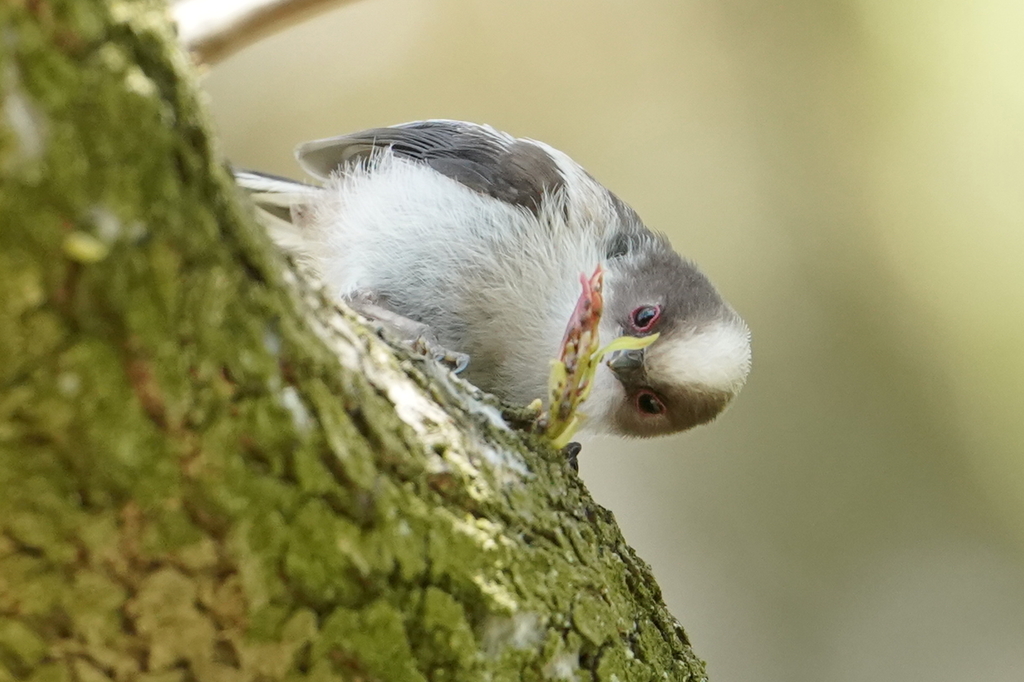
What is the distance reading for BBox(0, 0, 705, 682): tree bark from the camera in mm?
516

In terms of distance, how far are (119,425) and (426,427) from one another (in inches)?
13.4

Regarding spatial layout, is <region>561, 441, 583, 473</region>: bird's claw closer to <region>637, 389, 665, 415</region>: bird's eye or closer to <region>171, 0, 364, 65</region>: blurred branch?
<region>637, 389, 665, 415</region>: bird's eye

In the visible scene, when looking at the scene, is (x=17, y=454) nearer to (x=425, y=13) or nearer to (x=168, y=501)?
(x=168, y=501)

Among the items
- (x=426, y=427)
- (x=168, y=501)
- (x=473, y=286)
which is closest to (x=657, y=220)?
(x=473, y=286)

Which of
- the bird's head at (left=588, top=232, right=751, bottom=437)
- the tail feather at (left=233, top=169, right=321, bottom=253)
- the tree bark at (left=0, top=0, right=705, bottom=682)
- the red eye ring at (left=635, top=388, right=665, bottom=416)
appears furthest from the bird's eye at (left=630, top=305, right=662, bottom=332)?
the tree bark at (left=0, top=0, right=705, bottom=682)

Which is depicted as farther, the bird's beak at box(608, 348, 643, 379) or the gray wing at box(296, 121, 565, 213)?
the gray wing at box(296, 121, 565, 213)

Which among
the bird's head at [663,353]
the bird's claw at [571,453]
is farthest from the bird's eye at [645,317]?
the bird's claw at [571,453]

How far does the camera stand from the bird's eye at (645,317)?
5.54 ft

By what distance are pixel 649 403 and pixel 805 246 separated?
127 centimetres

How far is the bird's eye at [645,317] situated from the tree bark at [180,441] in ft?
3.07

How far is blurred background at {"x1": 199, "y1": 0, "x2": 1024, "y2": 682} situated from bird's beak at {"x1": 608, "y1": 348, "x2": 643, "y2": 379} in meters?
1.22

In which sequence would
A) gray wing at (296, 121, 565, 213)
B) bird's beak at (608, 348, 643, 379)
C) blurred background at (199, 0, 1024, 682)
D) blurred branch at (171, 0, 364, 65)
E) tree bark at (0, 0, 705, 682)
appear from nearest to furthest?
tree bark at (0, 0, 705, 682), blurred branch at (171, 0, 364, 65), bird's beak at (608, 348, 643, 379), gray wing at (296, 121, 565, 213), blurred background at (199, 0, 1024, 682)

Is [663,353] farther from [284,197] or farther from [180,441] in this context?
[180,441]

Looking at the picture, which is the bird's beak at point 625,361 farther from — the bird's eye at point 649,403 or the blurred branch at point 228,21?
the blurred branch at point 228,21
